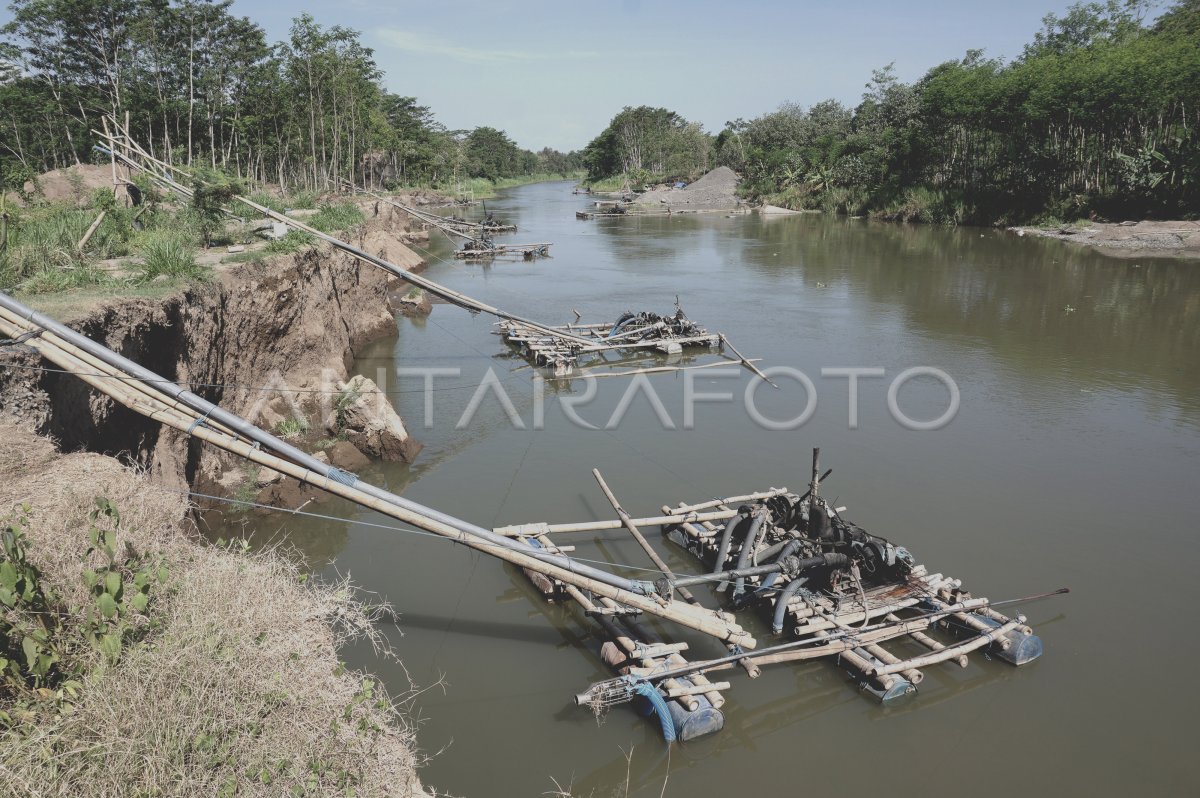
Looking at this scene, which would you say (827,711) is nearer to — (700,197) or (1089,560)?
(1089,560)

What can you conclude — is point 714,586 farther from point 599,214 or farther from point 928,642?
point 599,214

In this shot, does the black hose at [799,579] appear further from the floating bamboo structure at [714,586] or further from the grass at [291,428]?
the grass at [291,428]

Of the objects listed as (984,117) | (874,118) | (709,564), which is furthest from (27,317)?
(874,118)

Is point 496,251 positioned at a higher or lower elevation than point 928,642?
higher

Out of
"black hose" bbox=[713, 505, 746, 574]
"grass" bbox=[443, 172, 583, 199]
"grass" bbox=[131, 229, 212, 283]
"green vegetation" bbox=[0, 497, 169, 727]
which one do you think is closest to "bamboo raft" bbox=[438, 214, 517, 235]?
"grass" bbox=[131, 229, 212, 283]

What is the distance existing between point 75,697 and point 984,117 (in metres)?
50.5

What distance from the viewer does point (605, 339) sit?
2006 centimetres

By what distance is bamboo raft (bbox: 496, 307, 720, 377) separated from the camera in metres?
19.3

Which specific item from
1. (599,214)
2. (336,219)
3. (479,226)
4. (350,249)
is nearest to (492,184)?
(599,214)

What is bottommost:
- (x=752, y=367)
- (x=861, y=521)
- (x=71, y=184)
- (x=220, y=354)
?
(x=861, y=521)

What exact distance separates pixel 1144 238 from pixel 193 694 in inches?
1682

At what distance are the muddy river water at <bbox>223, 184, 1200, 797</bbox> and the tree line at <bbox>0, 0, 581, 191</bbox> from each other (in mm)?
22804

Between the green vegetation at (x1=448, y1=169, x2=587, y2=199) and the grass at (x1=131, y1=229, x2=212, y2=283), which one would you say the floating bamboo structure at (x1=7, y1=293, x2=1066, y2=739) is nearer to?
the grass at (x1=131, y1=229, x2=212, y2=283)

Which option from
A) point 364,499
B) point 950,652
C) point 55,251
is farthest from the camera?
point 55,251
